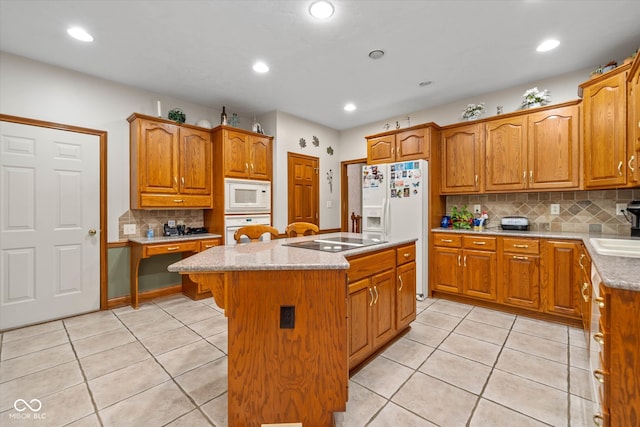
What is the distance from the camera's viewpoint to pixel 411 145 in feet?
12.5

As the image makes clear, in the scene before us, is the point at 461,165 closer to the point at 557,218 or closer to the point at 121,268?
the point at 557,218

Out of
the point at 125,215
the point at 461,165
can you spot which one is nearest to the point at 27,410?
the point at 125,215

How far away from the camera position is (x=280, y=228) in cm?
441

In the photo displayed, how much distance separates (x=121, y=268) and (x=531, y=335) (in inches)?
175

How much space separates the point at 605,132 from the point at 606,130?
2cm

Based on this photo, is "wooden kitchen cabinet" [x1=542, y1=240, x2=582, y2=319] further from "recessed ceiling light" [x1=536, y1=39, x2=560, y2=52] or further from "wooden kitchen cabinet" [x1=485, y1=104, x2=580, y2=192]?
"recessed ceiling light" [x1=536, y1=39, x2=560, y2=52]

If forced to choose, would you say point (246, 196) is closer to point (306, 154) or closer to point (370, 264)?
point (306, 154)

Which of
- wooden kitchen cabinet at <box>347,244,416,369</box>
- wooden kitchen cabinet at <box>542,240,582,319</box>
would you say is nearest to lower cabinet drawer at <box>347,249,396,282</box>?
wooden kitchen cabinet at <box>347,244,416,369</box>

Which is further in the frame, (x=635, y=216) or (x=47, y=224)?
(x=47, y=224)

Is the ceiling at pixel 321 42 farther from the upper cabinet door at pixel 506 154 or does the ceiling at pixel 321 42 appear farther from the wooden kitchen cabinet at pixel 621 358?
the wooden kitchen cabinet at pixel 621 358

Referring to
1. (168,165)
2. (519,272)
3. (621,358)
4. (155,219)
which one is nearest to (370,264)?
(621,358)

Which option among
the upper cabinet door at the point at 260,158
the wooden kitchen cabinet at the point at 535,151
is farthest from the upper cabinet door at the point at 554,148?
the upper cabinet door at the point at 260,158

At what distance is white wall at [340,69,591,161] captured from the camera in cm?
315

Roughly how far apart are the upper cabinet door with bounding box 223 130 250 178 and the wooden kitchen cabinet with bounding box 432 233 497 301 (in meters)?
2.76
